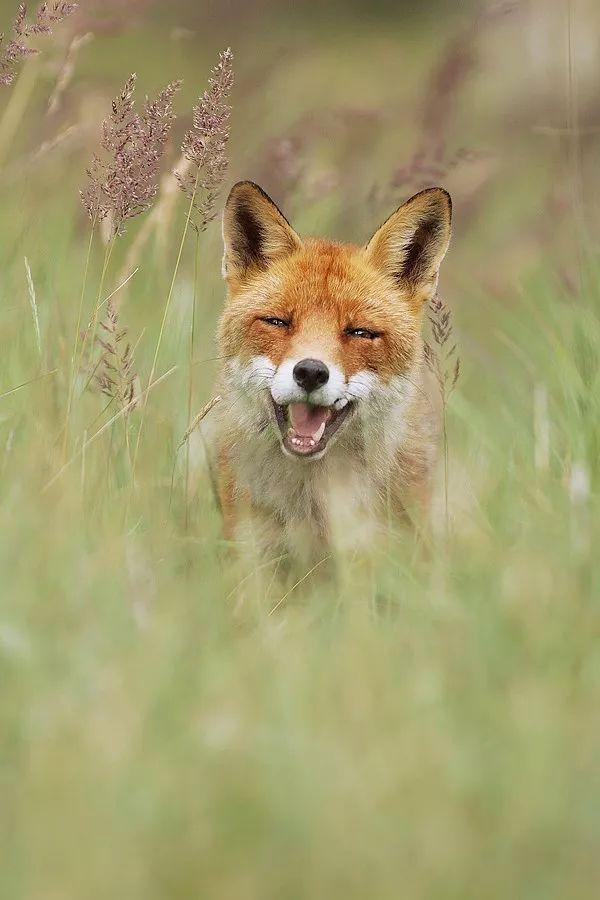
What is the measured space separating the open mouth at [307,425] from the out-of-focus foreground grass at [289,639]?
0.37m

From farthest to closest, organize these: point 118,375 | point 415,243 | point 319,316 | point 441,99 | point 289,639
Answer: point 441,99 < point 415,243 < point 319,316 < point 118,375 < point 289,639

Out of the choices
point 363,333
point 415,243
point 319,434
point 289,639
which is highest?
point 415,243

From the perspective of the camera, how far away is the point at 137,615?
2355mm

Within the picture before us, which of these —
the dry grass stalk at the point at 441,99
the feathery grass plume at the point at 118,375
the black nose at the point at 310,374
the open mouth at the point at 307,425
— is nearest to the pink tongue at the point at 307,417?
the open mouth at the point at 307,425

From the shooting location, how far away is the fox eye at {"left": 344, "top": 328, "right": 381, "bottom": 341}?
152 inches

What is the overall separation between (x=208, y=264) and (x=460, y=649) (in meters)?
3.56

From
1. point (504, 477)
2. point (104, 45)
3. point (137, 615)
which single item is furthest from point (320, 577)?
point (104, 45)

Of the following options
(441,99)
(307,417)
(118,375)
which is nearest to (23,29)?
(118,375)

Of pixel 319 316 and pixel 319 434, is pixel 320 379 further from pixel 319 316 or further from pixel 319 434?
pixel 319 316

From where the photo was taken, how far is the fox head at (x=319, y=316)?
3678 mm

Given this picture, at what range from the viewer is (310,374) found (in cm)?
354

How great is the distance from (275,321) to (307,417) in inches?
15.7

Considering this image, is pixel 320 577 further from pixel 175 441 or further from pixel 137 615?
pixel 137 615

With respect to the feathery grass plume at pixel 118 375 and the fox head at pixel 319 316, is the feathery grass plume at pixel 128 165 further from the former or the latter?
the fox head at pixel 319 316
